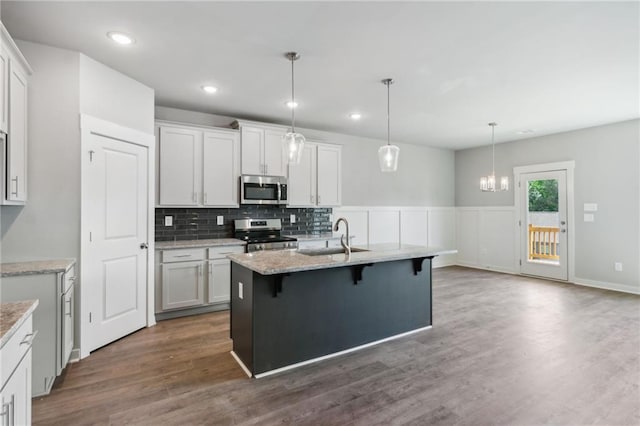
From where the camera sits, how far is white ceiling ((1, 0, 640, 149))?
2.31 m

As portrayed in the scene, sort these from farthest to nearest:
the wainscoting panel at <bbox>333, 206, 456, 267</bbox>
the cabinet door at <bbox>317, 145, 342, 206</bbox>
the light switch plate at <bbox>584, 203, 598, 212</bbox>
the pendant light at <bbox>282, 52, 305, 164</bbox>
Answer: the wainscoting panel at <bbox>333, 206, 456, 267</bbox> < the light switch plate at <bbox>584, 203, 598, 212</bbox> < the cabinet door at <bbox>317, 145, 342, 206</bbox> < the pendant light at <bbox>282, 52, 305, 164</bbox>

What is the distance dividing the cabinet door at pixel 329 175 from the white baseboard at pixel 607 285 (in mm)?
4411

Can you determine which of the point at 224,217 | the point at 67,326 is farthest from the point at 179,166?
the point at 67,326

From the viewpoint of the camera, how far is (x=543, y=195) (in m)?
6.17

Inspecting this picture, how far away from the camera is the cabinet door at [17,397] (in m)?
1.19

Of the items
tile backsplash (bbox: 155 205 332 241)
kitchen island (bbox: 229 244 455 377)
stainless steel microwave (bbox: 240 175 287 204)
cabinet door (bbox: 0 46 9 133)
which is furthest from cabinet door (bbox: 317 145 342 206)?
cabinet door (bbox: 0 46 9 133)

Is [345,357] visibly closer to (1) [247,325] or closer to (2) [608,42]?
(1) [247,325]

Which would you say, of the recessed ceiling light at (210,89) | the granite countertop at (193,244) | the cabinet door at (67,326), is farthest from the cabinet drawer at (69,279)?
the recessed ceiling light at (210,89)

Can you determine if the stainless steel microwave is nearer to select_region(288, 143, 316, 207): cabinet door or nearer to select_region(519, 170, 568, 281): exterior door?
select_region(288, 143, 316, 207): cabinet door

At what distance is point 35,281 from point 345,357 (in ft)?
8.05

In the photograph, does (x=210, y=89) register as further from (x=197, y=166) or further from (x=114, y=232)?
(x=114, y=232)

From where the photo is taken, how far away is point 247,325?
2656 millimetres

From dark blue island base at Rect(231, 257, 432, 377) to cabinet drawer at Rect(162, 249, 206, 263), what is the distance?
4.10 ft

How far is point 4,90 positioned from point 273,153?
2.96 m
